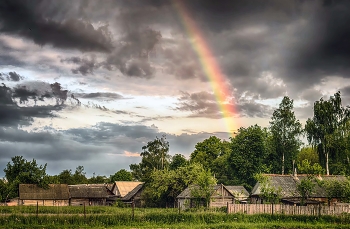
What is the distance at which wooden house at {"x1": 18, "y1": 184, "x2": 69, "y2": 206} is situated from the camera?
77.5 m

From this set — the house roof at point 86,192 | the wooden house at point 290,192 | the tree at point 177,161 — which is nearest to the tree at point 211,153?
the tree at point 177,161

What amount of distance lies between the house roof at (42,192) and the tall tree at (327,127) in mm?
47570

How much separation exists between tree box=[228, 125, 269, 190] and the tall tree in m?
11.8

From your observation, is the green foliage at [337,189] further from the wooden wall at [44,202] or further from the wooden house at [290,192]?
the wooden wall at [44,202]

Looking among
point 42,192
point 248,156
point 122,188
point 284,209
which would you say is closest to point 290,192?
point 284,209

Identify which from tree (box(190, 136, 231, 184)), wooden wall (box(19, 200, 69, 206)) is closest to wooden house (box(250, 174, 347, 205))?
wooden wall (box(19, 200, 69, 206))

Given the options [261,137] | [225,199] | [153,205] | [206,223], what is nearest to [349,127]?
[261,137]

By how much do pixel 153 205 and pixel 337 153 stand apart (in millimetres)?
34248

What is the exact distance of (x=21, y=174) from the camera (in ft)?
270

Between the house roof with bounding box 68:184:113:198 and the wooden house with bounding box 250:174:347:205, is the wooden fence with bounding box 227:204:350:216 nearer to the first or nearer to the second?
the wooden house with bounding box 250:174:347:205

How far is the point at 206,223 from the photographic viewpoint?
38094 mm

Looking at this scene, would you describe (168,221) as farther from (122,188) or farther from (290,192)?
(122,188)

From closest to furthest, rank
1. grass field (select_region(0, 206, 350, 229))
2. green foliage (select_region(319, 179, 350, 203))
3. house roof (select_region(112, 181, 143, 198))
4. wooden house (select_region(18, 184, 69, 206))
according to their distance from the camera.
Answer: grass field (select_region(0, 206, 350, 229))
green foliage (select_region(319, 179, 350, 203))
wooden house (select_region(18, 184, 69, 206))
house roof (select_region(112, 181, 143, 198))

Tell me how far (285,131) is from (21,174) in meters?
52.4
